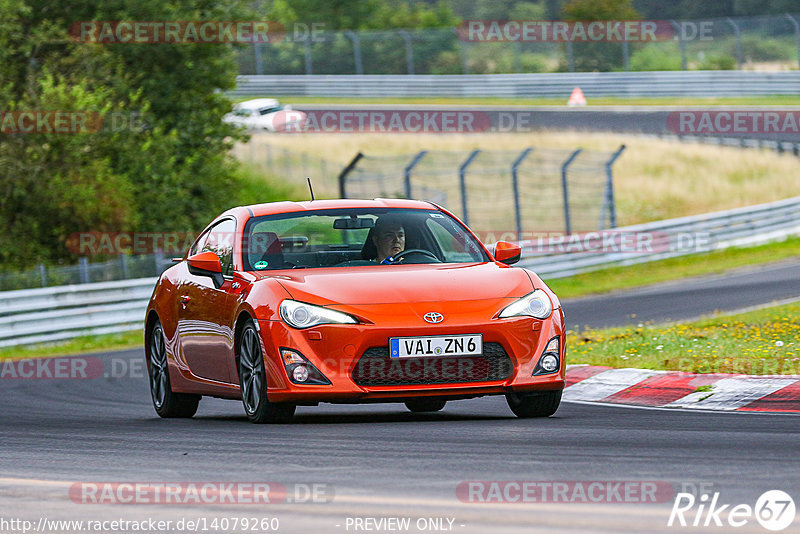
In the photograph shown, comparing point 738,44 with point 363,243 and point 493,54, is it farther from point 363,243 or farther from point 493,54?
point 363,243

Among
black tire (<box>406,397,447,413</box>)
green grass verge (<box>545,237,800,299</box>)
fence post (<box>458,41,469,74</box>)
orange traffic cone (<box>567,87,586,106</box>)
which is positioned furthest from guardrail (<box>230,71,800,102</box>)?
black tire (<box>406,397,447,413</box>)

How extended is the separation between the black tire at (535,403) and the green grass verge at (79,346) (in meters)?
13.4

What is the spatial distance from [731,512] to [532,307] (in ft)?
11.9

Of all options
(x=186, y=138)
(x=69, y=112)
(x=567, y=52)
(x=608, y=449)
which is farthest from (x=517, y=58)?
(x=608, y=449)

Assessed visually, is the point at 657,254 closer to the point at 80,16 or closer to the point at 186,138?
the point at 186,138

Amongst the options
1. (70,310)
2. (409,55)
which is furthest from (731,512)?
(409,55)

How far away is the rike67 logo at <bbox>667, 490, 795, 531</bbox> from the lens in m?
5.09

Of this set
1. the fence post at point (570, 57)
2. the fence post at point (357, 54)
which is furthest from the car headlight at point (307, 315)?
the fence post at point (357, 54)

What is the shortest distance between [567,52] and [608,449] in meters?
46.9

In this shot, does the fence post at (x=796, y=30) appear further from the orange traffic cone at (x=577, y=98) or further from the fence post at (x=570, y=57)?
the fence post at (x=570, y=57)

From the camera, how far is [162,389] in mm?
10922

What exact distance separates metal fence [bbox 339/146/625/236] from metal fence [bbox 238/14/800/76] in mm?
8554

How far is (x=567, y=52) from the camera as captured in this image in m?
52.9

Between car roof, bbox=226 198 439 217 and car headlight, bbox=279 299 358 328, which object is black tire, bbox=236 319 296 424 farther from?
car roof, bbox=226 198 439 217
